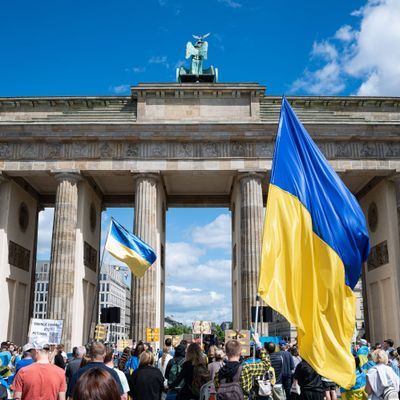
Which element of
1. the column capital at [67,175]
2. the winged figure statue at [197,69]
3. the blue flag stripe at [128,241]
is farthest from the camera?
the winged figure statue at [197,69]

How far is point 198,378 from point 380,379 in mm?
2753

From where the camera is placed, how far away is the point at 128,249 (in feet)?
60.1

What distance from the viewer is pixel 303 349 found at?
5.75 metres

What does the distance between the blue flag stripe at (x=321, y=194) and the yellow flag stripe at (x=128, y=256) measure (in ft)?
37.4

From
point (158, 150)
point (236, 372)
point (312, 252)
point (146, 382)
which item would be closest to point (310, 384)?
point (146, 382)

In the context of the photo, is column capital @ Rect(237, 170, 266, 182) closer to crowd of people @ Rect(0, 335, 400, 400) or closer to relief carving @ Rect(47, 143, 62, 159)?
relief carving @ Rect(47, 143, 62, 159)

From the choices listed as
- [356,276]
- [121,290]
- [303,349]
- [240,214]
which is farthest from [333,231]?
[121,290]

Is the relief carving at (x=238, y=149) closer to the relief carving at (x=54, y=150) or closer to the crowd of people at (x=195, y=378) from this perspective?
the relief carving at (x=54, y=150)

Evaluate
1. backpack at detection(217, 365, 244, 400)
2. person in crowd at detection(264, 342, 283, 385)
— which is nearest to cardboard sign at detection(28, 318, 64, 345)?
person in crowd at detection(264, 342, 283, 385)

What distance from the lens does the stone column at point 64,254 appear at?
26547mm

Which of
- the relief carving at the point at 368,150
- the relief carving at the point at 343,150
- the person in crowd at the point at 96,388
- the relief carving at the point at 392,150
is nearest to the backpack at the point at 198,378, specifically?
the person in crowd at the point at 96,388

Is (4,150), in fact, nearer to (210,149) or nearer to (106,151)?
(106,151)

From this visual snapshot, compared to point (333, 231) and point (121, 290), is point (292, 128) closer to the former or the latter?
point (333, 231)

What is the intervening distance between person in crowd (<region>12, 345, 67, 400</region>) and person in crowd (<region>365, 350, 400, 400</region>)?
455 cm
